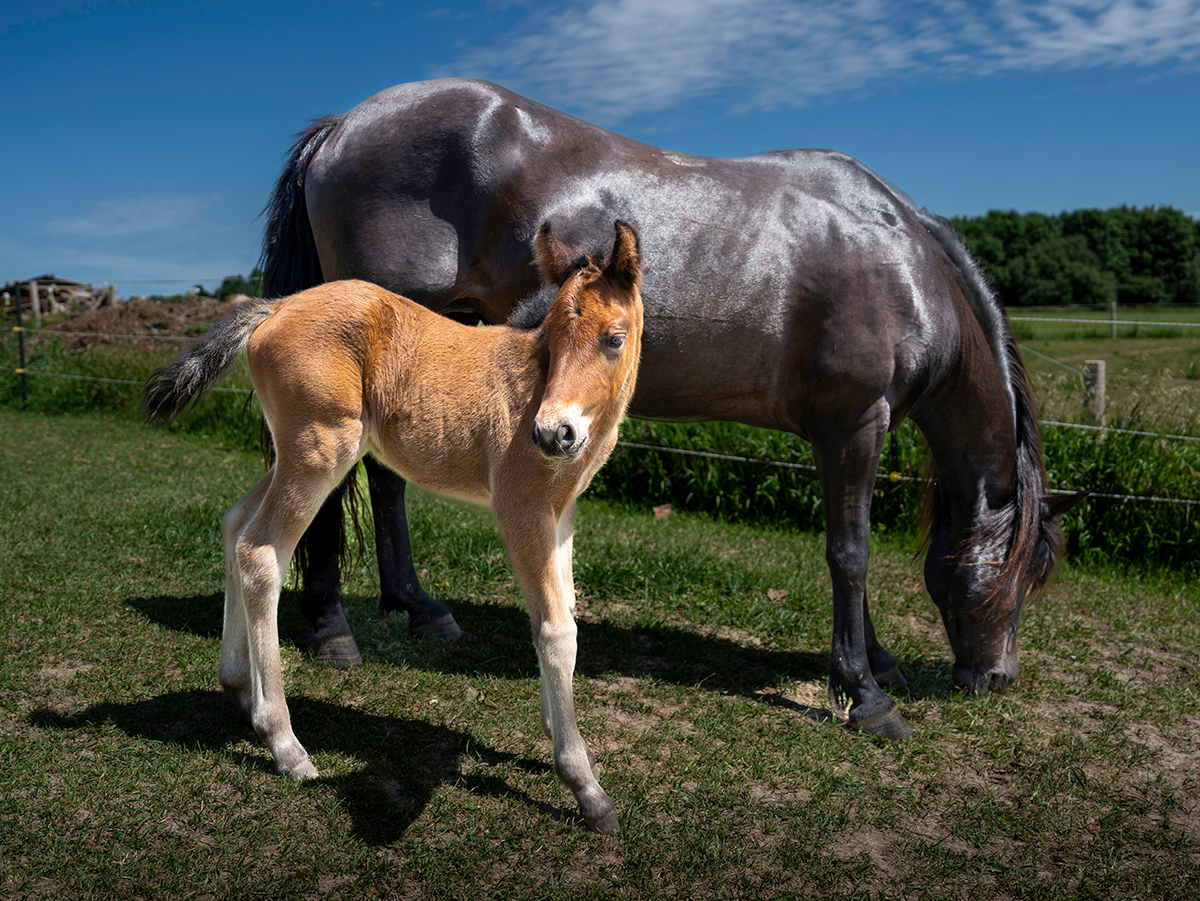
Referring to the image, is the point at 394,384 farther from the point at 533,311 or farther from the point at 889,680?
the point at 889,680

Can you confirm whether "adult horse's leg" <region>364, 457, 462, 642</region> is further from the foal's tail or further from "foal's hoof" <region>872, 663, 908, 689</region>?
"foal's hoof" <region>872, 663, 908, 689</region>

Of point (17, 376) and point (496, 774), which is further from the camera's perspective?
point (17, 376)

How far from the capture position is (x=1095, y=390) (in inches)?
322

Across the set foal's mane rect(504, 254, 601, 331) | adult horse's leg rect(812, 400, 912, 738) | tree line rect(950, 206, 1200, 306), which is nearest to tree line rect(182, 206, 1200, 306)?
tree line rect(950, 206, 1200, 306)

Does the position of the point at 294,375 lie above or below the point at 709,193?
below

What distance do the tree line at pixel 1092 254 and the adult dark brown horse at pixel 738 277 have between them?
46832 millimetres

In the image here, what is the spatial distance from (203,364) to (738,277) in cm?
245

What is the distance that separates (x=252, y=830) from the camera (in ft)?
9.78

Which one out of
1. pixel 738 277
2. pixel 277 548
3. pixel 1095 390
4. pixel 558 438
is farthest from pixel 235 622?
pixel 1095 390

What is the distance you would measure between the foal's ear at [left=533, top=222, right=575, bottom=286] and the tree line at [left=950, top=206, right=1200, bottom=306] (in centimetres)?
4875

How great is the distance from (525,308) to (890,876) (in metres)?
2.65

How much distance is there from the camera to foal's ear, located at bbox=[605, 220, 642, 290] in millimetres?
2865

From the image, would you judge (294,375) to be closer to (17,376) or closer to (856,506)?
(856,506)

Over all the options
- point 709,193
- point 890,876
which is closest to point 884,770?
point 890,876
